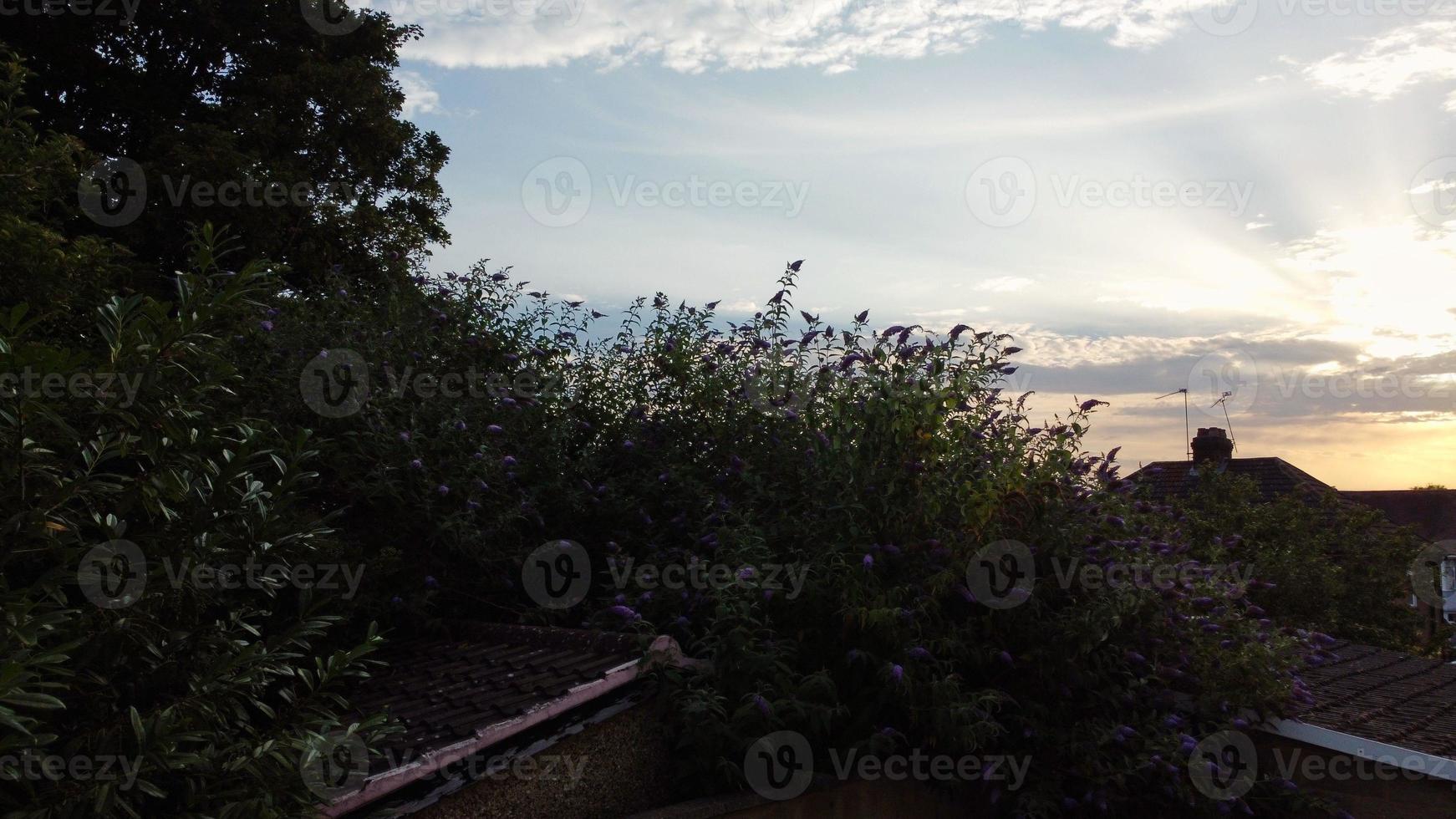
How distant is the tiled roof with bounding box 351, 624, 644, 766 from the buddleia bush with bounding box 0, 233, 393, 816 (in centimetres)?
93

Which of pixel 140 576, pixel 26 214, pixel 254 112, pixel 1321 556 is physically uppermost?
pixel 254 112

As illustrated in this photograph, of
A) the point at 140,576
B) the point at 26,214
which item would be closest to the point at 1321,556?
the point at 140,576

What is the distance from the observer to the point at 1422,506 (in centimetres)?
3044

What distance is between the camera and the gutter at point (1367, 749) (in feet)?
20.5

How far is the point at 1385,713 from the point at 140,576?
8067 mm

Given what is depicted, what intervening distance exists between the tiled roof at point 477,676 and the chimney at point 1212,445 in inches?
642

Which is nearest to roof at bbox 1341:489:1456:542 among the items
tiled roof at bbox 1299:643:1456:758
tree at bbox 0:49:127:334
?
tiled roof at bbox 1299:643:1456:758

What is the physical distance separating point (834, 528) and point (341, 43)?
46.2 feet

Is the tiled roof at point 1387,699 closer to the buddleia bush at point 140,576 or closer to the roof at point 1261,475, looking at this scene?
the buddleia bush at point 140,576

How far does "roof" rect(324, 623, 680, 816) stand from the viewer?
16.3ft

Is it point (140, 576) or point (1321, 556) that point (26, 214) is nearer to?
point (140, 576)

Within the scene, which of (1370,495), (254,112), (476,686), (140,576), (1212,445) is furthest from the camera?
(1370,495)

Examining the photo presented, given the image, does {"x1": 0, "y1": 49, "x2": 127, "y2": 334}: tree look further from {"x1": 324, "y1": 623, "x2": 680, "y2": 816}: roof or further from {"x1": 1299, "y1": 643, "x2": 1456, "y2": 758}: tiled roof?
{"x1": 1299, "y1": 643, "x2": 1456, "y2": 758}: tiled roof

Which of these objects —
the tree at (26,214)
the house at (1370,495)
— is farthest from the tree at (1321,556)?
the tree at (26,214)
